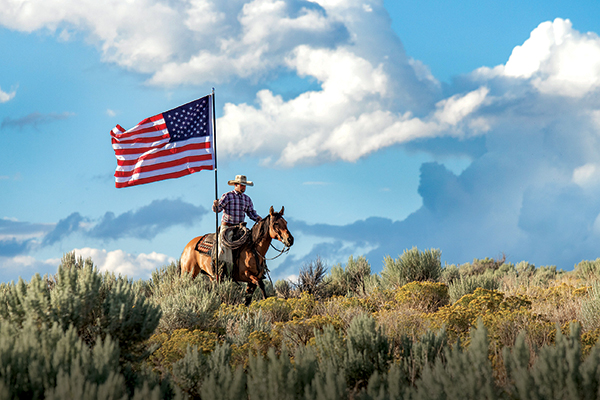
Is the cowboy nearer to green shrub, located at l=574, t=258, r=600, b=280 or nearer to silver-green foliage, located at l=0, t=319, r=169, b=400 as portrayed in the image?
silver-green foliage, located at l=0, t=319, r=169, b=400

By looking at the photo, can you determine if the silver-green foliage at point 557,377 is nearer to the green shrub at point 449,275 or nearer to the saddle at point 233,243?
the saddle at point 233,243

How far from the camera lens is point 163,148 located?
1234cm

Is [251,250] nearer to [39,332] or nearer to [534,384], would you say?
[39,332]

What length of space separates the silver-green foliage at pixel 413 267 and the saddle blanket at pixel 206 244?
5.22 metres

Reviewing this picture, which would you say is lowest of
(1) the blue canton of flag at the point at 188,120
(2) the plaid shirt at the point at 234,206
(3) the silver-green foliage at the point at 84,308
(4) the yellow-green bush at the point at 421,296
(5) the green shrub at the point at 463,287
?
(3) the silver-green foliage at the point at 84,308

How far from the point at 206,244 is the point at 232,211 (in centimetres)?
135

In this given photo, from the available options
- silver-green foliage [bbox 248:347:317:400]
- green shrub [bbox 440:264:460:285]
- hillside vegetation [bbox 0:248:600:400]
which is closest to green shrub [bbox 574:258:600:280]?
green shrub [bbox 440:264:460:285]

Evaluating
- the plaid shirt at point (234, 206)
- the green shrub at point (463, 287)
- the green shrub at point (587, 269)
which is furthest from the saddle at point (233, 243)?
the green shrub at point (587, 269)

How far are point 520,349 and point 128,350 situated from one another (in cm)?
402

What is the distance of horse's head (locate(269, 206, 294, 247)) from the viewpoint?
38.4 ft

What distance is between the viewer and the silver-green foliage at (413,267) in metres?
14.2

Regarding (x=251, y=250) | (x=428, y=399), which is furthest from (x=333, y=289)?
(x=428, y=399)

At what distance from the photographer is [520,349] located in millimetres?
4336

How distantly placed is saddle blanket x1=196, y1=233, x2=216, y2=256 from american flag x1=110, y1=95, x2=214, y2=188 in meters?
2.03
